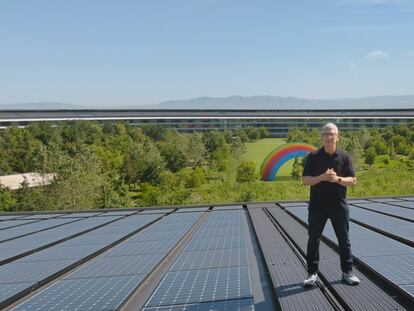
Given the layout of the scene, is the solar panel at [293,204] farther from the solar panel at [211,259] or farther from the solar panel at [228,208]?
the solar panel at [211,259]

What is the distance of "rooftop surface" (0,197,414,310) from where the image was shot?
518 centimetres

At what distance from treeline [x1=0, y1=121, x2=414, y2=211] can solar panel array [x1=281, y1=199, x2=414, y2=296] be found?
35.1m

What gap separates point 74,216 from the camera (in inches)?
606

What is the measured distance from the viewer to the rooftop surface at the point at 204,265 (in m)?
5.18

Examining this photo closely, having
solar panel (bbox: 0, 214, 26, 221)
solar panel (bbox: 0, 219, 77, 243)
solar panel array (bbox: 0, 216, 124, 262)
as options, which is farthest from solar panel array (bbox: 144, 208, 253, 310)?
solar panel (bbox: 0, 214, 26, 221)

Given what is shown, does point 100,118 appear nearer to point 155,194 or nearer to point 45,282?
point 155,194

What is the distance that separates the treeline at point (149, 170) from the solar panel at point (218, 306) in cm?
3766

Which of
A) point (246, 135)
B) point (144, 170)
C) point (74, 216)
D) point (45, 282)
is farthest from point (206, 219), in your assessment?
point (246, 135)

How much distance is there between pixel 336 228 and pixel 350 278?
0.68 m

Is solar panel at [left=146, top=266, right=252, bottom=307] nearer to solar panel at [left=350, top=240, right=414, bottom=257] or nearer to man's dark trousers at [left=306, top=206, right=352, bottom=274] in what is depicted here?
man's dark trousers at [left=306, top=206, right=352, bottom=274]

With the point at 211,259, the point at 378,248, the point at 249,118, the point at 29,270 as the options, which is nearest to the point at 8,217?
the point at 29,270

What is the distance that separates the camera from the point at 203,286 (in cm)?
571

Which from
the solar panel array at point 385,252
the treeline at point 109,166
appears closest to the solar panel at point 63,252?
the solar panel array at point 385,252

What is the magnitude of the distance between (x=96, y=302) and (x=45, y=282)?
1512 mm
